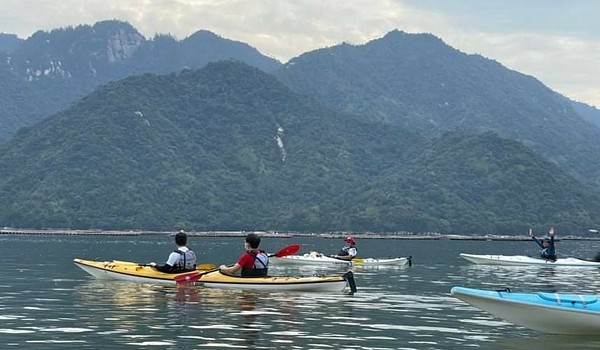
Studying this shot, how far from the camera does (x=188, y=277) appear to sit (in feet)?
111

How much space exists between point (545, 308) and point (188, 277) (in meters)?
16.6

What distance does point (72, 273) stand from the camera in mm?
47406

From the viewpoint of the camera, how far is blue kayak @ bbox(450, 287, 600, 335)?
2083 cm

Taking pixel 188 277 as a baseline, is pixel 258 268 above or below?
above

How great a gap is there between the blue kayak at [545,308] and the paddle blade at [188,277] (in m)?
14.6

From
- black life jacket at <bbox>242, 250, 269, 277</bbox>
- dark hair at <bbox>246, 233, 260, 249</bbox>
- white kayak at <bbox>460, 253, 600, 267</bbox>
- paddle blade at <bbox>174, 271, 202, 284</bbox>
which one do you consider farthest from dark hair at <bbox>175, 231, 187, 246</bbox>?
white kayak at <bbox>460, 253, 600, 267</bbox>

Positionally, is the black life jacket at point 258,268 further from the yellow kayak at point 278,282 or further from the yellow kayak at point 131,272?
the yellow kayak at point 131,272

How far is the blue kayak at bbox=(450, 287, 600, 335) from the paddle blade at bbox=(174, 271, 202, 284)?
14621mm

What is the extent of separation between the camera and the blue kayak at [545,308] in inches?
820

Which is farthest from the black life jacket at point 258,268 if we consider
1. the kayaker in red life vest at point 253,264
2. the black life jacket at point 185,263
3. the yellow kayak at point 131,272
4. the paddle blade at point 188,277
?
the yellow kayak at point 131,272

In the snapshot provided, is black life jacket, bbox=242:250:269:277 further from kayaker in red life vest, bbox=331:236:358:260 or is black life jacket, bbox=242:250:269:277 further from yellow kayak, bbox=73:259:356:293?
kayaker in red life vest, bbox=331:236:358:260

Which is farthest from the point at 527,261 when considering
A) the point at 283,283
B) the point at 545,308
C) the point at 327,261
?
the point at 545,308

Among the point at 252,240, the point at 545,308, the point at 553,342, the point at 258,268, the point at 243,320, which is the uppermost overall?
the point at 252,240

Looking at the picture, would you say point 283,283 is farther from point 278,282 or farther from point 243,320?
point 243,320
